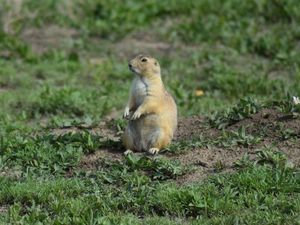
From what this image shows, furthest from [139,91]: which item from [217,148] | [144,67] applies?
[217,148]

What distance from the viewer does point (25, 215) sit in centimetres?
713

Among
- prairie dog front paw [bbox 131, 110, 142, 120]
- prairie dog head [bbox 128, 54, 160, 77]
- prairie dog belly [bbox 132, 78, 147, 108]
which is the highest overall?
prairie dog head [bbox 128, 54, 160, 77]

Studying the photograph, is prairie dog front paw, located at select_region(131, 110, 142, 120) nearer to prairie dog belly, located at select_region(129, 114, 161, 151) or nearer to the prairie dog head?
prairie dog belly, located at select_region(129, 114, 161, 151)

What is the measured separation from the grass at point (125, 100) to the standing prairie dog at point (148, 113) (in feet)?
0.60

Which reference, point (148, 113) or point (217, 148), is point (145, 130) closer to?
point (148, 113)

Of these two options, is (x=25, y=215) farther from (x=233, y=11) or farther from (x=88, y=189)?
(x=233, y=11)

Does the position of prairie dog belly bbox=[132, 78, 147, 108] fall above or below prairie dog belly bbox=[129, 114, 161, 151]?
above

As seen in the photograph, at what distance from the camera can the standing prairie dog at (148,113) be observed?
8.48 metres

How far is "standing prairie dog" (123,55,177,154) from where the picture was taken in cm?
848

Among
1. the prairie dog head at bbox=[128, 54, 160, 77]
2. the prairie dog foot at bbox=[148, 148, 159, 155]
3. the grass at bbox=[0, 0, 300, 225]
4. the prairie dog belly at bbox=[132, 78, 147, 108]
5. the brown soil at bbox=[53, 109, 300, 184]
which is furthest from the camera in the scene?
the prairie dog head at bbox=[128, 54, 160, 77]

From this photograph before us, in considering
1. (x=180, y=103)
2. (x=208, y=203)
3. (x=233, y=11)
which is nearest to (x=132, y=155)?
(x=208, y=203)

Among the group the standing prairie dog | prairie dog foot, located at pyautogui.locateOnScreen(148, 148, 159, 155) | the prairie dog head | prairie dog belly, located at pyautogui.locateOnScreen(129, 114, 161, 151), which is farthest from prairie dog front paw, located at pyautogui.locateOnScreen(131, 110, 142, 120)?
the prairie dog head

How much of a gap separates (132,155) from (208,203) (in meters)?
1.27

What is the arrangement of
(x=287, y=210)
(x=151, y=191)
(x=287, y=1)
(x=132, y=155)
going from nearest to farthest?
(x=287, y=210) < (x=151, y=191) < (x=132, y=155) < (x=287, y=1)
